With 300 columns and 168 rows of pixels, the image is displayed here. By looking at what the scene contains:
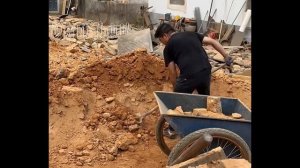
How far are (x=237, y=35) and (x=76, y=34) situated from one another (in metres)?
5.33

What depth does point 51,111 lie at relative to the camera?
270 inches

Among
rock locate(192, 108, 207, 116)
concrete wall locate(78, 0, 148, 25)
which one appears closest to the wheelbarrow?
rock locate(192, 108, 207, 116)

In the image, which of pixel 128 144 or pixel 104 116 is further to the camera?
pixel 104 116

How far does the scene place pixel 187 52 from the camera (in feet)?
17.9

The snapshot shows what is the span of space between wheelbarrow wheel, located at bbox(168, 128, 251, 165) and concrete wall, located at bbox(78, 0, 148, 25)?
33.8 feet

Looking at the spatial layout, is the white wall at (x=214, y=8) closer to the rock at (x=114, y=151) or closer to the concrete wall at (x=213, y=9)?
the concrete wall at (x=213, y=9)

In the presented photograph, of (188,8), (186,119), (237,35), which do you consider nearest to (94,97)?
(186,119)

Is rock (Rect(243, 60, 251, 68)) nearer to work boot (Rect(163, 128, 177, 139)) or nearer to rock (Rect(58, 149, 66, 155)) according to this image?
work boot (Rect(163, 128, 177, 139))

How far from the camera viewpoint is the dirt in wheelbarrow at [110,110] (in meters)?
5.89

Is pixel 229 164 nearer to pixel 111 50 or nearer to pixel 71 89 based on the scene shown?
pixel 71 89

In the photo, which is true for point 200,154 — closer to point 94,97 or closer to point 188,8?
point 94,97

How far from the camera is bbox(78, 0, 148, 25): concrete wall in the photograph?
564 inches

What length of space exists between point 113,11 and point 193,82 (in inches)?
387

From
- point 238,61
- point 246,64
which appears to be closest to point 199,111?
point 246,64
